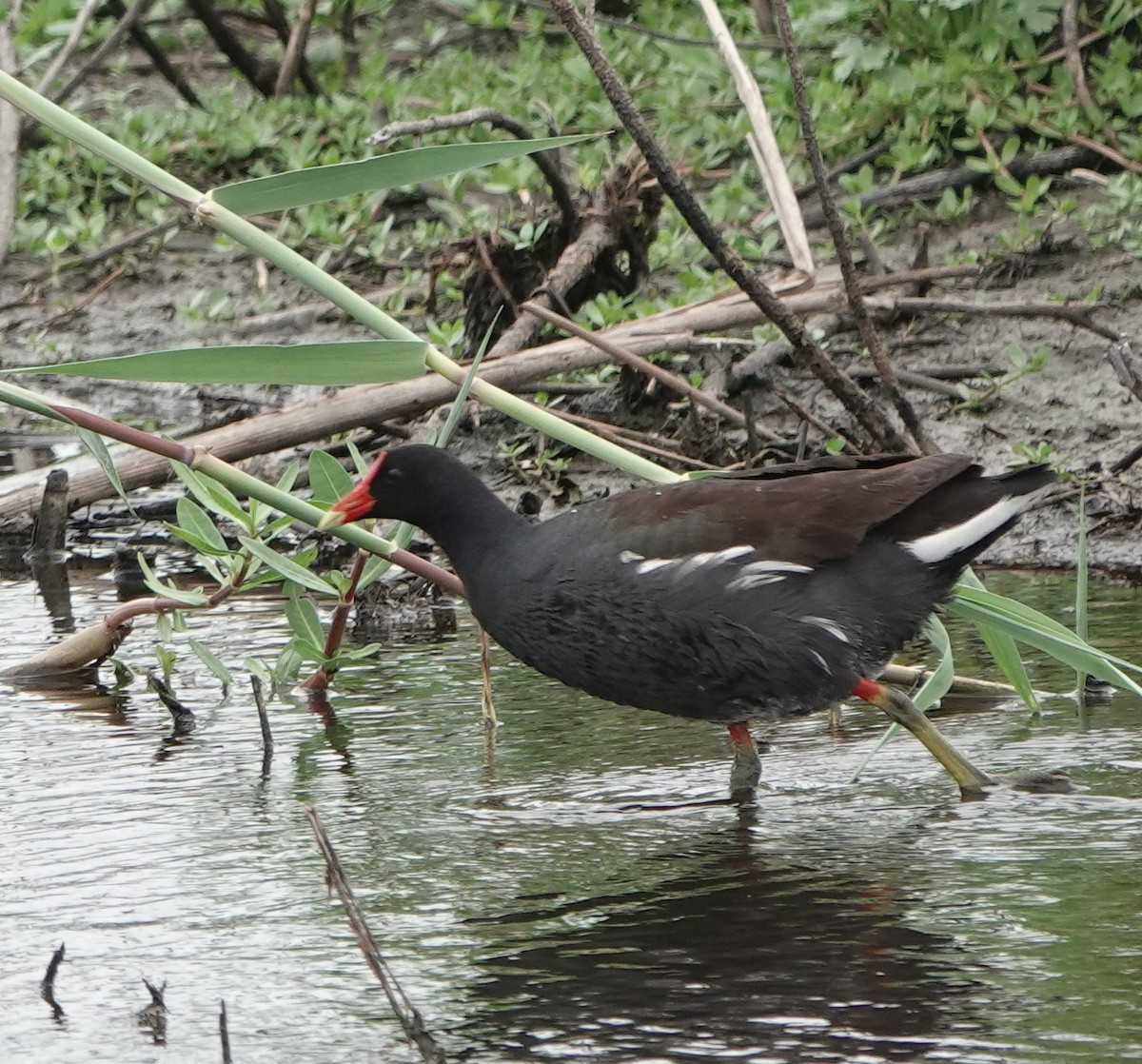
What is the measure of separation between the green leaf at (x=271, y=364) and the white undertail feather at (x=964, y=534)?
1.01 metres

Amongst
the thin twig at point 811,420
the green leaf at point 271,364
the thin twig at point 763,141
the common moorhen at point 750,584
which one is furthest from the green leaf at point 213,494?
the thin twig at point 811,420

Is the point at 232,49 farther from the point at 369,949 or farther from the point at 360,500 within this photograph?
the point at 369,949

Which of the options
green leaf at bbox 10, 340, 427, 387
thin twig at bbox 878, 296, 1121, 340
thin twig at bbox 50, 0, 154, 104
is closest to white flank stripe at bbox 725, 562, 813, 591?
green leaf at bbox 10, 340, 427, 387

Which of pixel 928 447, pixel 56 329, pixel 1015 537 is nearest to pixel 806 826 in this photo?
pixel 928 447

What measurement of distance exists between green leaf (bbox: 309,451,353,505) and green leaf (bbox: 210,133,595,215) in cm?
77

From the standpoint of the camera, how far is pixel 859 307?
4.74m

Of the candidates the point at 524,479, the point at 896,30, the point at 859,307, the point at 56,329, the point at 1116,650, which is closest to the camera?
the point at 1116,650

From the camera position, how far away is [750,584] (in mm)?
3572

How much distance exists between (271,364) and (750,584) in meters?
0.99

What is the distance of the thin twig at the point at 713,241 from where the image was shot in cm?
412

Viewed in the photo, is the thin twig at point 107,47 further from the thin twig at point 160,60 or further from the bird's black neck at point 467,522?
the bird's black neck at point 467,522

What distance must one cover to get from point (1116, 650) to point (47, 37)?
7153 mm

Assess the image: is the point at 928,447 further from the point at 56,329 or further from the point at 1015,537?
the point at 56,329

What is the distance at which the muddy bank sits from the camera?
5516 mm
